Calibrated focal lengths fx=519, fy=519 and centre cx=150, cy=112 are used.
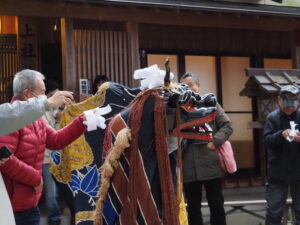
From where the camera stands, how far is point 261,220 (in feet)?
27.9

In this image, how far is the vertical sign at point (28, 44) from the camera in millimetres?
9219

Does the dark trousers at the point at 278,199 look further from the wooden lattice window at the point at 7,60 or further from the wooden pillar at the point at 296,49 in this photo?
the wooden lattice window at the point at 7,60

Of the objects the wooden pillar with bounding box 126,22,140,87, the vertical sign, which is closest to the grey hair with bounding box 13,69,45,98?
the wooden pillar with bounding box 126,22,140,87

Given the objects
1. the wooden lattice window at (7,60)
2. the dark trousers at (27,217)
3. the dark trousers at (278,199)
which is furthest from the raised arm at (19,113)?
the wooden lattice window at (7,60)

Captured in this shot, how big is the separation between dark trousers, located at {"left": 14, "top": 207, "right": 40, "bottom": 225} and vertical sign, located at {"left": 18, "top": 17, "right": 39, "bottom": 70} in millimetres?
5131

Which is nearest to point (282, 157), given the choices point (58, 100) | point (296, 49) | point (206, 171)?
point (206, 171)

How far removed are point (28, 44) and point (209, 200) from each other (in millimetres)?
4712

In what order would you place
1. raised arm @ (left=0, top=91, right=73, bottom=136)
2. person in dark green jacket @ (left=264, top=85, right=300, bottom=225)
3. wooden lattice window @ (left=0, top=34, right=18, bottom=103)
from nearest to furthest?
raised arm @ (left=0, top=91, right=73, bottom=136)
person in dark green jacket @ (left=264, top=85, right=300, bottom=225)
wooden lattice window @ (left=0, top=34, right=18, bottom=103)

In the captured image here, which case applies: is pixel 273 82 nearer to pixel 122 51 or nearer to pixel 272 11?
pixel 272 11

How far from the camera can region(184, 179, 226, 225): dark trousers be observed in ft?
20.8

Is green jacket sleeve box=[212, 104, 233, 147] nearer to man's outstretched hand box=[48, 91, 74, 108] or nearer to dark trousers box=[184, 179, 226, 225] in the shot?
dark trousers box=[184, 179, 226, 225]

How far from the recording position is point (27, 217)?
14.4 feet

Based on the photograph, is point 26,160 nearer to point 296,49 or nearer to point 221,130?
point 221,130

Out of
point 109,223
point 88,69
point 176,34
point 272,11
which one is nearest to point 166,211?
point 109,223
